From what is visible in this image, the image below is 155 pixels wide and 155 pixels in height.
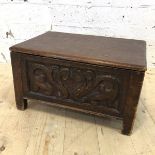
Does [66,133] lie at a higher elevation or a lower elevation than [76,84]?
lower

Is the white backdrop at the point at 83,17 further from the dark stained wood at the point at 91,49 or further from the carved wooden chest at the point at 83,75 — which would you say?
the carved wooden chest at the point at 83,75

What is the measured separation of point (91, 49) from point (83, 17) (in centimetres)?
66

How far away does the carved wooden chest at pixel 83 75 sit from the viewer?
1048 mm

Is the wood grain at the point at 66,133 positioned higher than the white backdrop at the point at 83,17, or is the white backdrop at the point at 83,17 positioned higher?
the white backdrop at the point at 83,17

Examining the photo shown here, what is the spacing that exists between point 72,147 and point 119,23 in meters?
1.09

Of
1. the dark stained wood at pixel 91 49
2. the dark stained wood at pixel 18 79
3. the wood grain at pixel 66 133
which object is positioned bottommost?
the wood grain at pixel 66 133

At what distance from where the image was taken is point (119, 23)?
1.77 m

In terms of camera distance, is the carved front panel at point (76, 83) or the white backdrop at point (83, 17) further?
the white backdrop at point (83, 17)

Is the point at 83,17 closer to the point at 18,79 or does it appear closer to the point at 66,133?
the point at 18,79

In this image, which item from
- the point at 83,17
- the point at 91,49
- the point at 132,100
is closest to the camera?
the point at 132,100

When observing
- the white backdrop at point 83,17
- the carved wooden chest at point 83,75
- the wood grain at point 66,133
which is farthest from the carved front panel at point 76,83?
the white backdrop at point 83,17

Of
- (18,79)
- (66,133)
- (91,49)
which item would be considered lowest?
(66,133)

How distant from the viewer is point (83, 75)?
1106 millimetres

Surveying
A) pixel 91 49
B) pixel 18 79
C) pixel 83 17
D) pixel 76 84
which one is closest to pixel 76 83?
pixel 76 84
